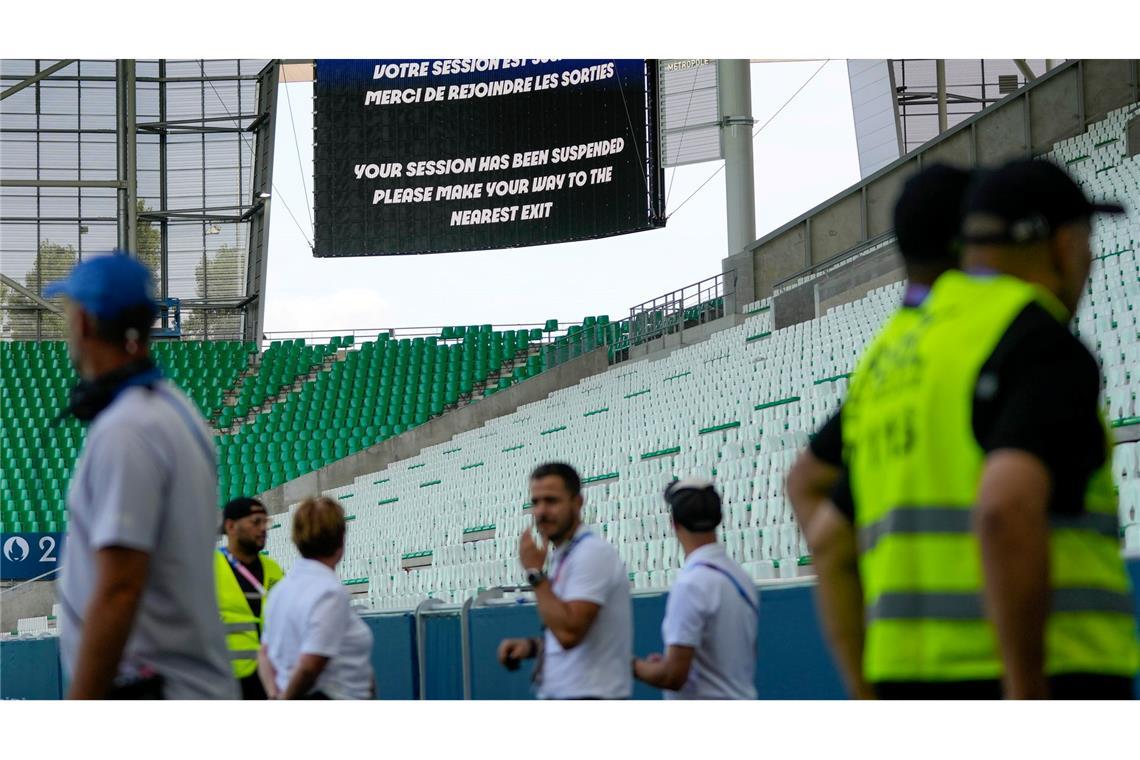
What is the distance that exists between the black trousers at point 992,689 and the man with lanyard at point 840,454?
0.20m

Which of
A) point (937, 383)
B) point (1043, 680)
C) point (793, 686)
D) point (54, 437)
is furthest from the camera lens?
point (54, 437)

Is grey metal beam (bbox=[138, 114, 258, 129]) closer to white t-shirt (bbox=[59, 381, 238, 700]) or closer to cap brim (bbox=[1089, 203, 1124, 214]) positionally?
white t-shirt (bbox=[59, 381, 238, 700])

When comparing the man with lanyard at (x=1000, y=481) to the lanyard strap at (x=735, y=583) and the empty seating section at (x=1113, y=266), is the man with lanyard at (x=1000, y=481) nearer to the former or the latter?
the lanyard strap at (x=735, y=583)

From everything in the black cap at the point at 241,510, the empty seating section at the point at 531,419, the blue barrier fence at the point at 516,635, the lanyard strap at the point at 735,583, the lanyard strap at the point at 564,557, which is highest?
the empty seating section at the point at 531,419

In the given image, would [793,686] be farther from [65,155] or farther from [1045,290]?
[65,155]

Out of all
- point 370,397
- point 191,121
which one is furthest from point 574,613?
point 191,121

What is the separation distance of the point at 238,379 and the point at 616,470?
13.8 m

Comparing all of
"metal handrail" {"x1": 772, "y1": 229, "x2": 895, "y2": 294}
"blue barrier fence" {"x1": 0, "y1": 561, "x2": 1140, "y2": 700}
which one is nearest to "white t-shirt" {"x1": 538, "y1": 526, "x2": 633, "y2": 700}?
"blue barrier fence" {"x1": 0, "y1": 561, "x2": 1140, "y2": 700}

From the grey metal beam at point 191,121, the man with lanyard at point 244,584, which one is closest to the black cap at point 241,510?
the man with lanyard at point 244,584

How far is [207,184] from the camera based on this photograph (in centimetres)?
2884

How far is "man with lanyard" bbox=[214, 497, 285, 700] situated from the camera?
493 cm

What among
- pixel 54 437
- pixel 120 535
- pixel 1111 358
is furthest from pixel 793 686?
pixel 54 437

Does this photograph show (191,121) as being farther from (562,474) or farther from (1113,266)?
(562,474)

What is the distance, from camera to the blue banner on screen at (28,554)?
18.4m
